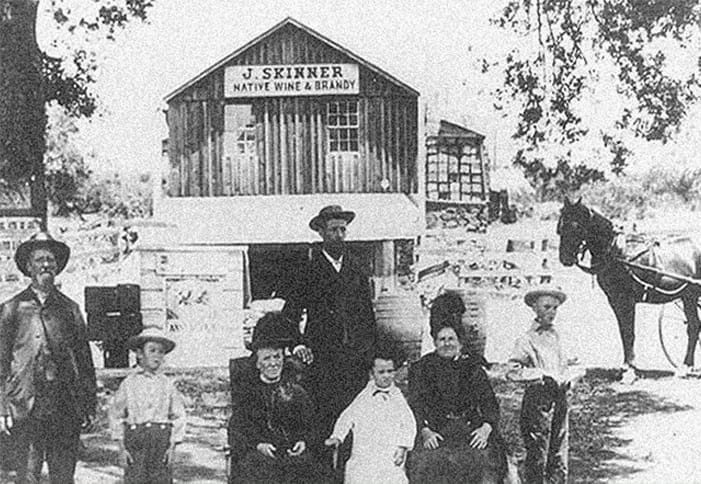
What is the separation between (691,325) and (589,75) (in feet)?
4.34

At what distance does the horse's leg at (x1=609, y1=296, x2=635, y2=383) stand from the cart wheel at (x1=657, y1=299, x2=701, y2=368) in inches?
6.0

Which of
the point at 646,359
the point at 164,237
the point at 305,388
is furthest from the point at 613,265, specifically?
the point at 164,237

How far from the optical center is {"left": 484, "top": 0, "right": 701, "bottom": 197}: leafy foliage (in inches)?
168

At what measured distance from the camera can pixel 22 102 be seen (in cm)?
427

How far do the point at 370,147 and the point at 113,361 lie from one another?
1.56 meters

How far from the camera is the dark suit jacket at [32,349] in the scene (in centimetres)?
418

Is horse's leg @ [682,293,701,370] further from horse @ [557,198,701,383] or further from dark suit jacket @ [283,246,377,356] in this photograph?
dark suit jacket @ [283,246,377,356]

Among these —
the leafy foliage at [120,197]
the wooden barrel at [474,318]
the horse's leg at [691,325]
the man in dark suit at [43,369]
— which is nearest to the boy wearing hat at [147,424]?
the man in dark suit at [43,369]

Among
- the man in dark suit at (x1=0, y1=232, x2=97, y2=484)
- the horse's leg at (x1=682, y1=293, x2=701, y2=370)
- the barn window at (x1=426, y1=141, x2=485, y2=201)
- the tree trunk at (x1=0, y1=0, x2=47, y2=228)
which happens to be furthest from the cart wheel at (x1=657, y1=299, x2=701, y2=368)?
the tree trunk at (x1=0, y1=0, x2=47, y2=228)

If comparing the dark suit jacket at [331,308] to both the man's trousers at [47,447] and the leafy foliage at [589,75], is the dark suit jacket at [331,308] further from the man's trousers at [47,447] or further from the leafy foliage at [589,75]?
the man's trousers at [47,447]

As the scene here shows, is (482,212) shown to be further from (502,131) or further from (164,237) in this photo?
(164,237)

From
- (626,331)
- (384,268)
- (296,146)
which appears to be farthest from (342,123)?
(626,331)

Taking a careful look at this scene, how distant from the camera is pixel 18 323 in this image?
13.7 ft

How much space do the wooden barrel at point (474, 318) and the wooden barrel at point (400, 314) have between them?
0.58 ft
